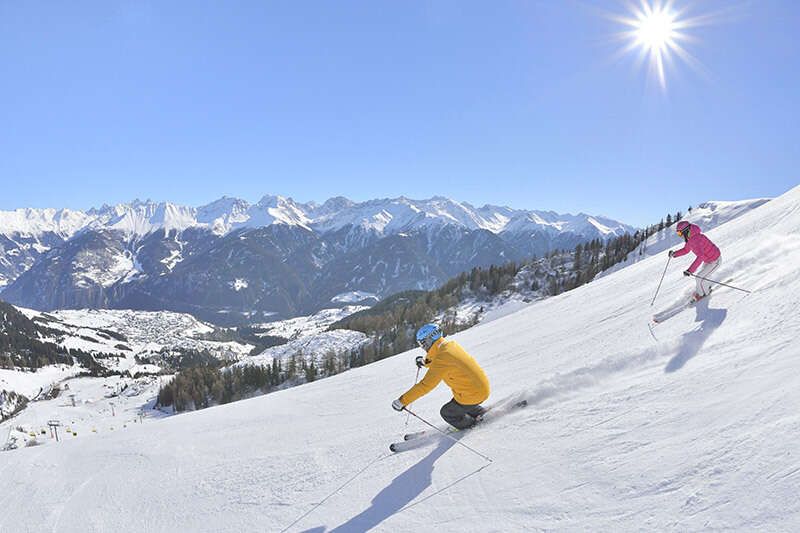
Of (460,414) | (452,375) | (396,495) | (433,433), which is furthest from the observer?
(433,433)

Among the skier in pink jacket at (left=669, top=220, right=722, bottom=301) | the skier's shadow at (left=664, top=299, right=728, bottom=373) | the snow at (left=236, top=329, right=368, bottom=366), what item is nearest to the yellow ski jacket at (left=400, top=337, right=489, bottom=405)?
the skier's shadow at (left=664, top=299, right=728, bottom=373)

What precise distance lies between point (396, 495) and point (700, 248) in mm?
10214

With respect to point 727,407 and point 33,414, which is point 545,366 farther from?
point 33,414

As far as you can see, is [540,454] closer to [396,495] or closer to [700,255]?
[396,495]

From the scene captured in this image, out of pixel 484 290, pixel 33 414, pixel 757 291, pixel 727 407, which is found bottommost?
pixel 33 414

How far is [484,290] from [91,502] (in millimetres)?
133592

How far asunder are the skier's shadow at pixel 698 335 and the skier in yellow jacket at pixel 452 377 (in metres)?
3.34

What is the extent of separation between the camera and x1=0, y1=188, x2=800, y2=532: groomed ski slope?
15.2 feet

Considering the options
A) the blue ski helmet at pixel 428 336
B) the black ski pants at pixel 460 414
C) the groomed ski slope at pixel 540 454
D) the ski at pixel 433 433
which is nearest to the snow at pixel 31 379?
the groomed ski slope at pixel 540 454

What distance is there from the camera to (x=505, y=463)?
6297 millimetres

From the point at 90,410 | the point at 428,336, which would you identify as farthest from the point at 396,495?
the point at 90,410

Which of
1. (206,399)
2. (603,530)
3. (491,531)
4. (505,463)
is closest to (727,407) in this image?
(603,530)

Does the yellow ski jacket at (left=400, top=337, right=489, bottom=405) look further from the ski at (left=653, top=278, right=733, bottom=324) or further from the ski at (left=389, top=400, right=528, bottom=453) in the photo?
the ski at (left=653, top=278, right=733, bottom=324)

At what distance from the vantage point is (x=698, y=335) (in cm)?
826
